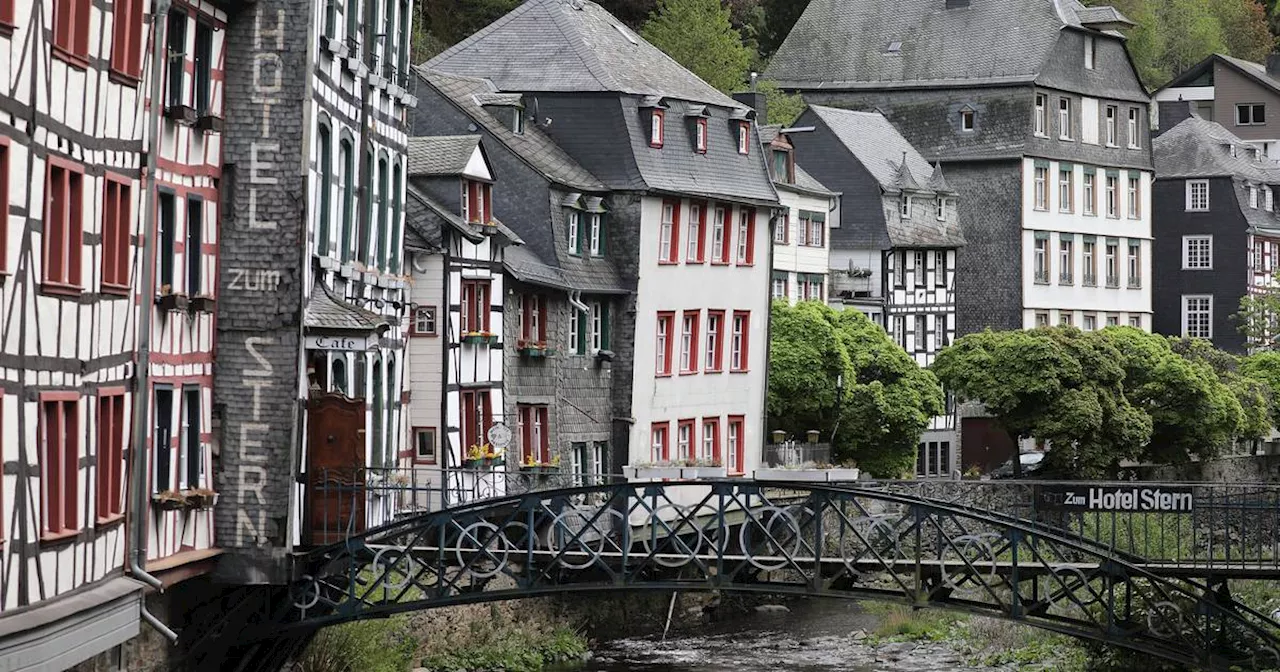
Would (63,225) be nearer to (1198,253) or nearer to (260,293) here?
(260,293)

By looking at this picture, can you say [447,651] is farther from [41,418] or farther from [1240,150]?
[1240,150]

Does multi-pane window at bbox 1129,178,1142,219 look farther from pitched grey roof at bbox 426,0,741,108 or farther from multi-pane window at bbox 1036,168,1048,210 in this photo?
pitched grey roof at bbox 426,0,741,108

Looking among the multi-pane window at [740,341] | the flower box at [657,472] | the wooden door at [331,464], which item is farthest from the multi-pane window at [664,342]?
the wooden door at [331,464]

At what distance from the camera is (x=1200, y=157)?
94188mm

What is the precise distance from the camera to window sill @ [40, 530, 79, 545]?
2239 cm

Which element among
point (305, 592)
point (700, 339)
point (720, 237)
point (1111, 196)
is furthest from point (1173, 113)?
point (305, 592)

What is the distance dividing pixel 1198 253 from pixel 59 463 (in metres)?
75.8

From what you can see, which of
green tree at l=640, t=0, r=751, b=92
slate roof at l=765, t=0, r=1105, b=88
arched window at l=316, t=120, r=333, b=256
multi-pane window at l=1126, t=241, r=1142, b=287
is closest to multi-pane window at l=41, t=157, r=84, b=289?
arched window at l=316, t=120, r=333, b=256

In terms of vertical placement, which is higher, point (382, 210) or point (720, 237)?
point (720, 237)

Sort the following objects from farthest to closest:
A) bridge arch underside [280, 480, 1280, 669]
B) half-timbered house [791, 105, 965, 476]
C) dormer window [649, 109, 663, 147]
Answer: half-timbered house [791, 105, 965, 476], dormer window [649, 109, 663, 147], bridge arch underside [280, 480, 1280, 669]

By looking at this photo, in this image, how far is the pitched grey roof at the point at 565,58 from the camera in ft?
173

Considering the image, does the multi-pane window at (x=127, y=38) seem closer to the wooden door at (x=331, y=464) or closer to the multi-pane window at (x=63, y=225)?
the multi-pane window at (x=63, y=225)

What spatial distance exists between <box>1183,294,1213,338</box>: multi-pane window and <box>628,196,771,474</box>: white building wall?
39.5 m

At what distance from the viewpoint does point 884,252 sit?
74.8 meters
